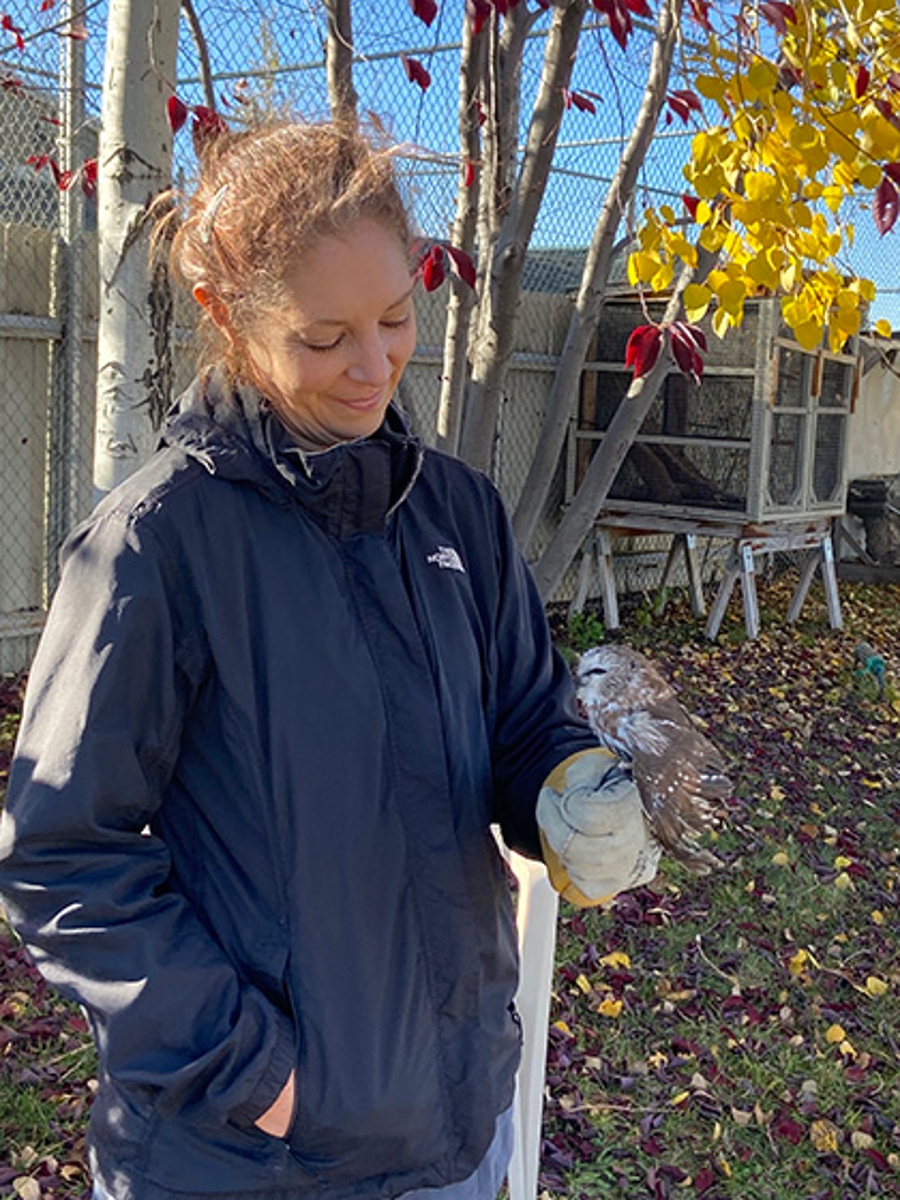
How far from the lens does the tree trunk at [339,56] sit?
3.05 meters

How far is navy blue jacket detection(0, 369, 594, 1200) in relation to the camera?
1.38 meters

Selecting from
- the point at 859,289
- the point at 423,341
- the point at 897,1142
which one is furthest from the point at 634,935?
A: the point at 423,341

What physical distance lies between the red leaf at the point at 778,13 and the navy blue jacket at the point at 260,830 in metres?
1.83

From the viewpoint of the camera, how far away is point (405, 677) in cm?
153

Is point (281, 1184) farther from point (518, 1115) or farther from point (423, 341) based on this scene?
point (423, 341)

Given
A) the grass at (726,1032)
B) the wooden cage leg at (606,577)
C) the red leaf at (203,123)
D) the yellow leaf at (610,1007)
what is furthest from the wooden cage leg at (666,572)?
the red leaf at (203,123)

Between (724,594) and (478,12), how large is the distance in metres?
5.70

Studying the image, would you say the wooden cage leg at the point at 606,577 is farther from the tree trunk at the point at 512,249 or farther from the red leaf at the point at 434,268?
the red leaf at the point at 434,268

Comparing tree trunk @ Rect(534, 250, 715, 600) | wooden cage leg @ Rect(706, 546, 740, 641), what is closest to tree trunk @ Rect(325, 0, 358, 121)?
tree trunk @ Rect(534, 250, 715, 600)

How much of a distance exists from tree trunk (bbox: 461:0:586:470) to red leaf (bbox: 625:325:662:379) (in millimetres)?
448

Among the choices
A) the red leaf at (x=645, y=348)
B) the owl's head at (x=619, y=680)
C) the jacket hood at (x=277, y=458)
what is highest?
the red leaf at (x=645, y=348)

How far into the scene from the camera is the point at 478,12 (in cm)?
294

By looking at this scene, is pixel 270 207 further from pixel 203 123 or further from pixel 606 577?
pixel 606 577

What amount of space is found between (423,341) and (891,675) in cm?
367
